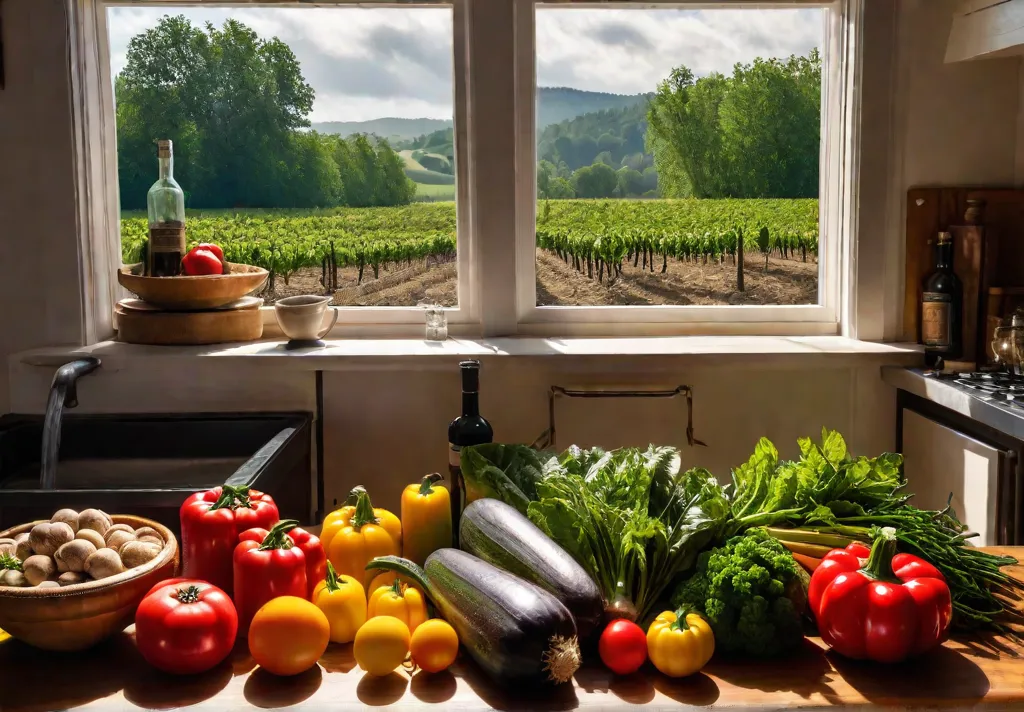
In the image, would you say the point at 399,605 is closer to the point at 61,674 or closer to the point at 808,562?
the point at 61,674

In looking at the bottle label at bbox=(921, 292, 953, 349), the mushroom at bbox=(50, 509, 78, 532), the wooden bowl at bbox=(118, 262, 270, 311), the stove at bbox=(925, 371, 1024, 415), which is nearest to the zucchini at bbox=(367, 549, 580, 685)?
the mushroom at bbox=(50, 509, 78, 532)

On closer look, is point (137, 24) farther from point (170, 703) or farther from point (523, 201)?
point (170, 703)

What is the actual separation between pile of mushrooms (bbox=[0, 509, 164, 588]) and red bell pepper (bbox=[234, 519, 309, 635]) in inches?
4.5

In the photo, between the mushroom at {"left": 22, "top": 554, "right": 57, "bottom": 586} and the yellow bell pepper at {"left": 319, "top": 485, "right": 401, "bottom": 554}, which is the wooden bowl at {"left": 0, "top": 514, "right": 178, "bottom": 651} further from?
the yellow bell pepper at {"left": 319, "top": 485, "right": 401, "bottom": 554}

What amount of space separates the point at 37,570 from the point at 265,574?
→ 0.86 ft

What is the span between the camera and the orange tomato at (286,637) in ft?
3.57

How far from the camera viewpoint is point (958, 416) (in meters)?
2.40

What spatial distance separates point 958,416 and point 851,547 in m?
1.36

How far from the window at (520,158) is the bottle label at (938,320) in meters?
0.29

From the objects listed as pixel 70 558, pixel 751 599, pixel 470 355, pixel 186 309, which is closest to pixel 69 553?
pixel 70 558

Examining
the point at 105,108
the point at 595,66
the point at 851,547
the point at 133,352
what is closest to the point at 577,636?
the point at 851,547

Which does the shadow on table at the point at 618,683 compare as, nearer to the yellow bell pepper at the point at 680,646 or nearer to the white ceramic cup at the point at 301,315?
the yellow bell pepper at the point at 680,646

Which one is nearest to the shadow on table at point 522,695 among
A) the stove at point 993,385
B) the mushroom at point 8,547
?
the mushroom at point 8,547

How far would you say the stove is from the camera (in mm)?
2180
